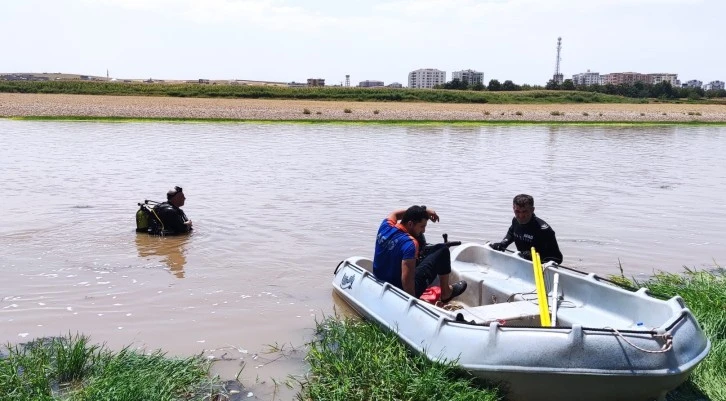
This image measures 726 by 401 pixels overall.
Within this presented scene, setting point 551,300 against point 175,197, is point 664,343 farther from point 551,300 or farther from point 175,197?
point 175,197

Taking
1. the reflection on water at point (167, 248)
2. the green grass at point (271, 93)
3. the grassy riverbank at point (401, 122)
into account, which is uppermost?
the green grass at point (271, 93)

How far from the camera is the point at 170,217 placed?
34.8 ft

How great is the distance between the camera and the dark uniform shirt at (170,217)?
10.5 metres

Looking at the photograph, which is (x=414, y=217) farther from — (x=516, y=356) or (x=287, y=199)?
(x=287, y=199)

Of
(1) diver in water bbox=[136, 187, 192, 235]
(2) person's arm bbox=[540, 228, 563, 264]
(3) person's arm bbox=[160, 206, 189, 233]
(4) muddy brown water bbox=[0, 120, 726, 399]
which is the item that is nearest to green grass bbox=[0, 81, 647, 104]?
(4) muddy brown water bbox=[0, 120, 726, 399]

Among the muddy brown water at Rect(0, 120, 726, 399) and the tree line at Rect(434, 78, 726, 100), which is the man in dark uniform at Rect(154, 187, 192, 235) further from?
the tree line at Rect(434, 78, 726, 100)

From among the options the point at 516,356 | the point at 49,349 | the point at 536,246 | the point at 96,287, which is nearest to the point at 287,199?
the point at 96,287

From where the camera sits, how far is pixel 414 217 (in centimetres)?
656

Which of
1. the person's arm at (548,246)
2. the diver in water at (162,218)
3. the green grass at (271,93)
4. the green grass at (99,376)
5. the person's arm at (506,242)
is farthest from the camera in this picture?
the green grass at (271,93)

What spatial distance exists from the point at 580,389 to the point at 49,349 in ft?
13.0

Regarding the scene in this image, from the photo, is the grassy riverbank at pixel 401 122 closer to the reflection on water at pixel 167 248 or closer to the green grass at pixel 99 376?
the reflection on water at pixel 167 248

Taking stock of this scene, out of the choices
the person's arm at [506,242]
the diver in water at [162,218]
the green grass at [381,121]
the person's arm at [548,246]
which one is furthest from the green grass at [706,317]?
the green grass at [381,121]

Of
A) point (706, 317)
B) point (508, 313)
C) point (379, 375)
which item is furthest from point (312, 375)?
point (706, 317)

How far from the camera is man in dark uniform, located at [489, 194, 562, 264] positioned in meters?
7.53
